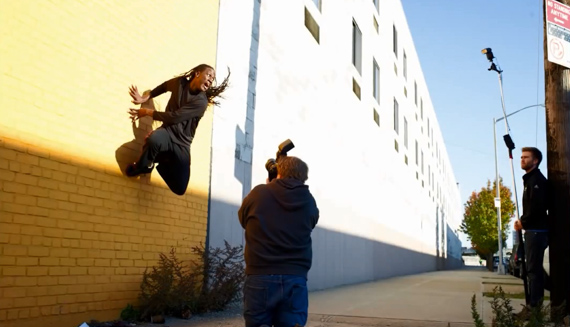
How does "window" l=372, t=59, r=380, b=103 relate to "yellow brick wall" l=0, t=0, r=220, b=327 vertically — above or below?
above

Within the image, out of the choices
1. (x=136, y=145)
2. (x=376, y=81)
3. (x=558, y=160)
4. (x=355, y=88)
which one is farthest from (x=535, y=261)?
(x=376, y=81)

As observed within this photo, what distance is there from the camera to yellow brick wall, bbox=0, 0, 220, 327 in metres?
4.55

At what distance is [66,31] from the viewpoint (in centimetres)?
518

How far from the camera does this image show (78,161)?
17.2ft

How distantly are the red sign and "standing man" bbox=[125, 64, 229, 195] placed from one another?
376cm

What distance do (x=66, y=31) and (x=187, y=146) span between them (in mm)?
1751

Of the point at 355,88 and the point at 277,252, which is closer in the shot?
the point at 277,252

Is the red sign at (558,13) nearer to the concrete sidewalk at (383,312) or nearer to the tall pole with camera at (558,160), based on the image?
the tall pole with camera at (558,160)

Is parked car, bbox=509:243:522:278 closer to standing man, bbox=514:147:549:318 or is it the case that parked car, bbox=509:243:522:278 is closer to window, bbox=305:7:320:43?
standing man, bbox=514:147:549:318

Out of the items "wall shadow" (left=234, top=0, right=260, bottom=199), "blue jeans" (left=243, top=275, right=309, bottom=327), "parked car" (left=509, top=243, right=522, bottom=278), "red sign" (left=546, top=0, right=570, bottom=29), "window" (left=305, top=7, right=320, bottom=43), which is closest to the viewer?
"blue jeans" (left=243, top=275, right=309, bottom=327)

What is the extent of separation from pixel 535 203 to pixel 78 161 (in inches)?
181

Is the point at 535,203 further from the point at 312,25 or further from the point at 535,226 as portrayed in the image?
the point at 312,25

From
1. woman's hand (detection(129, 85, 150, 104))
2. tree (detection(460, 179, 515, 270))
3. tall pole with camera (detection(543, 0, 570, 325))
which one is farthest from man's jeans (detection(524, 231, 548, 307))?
tree (detection(460, 179, 515, 270))

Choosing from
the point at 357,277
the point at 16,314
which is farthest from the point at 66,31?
the point at 357,277
